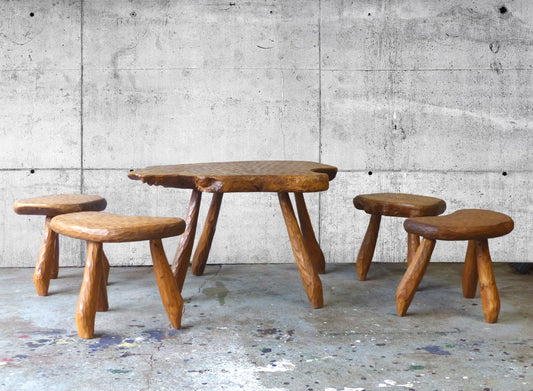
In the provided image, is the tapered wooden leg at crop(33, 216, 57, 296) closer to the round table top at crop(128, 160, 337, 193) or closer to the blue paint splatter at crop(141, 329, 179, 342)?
the round table top at crop(128, 160, 337, 193)

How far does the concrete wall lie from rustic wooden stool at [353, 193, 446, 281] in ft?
1.71

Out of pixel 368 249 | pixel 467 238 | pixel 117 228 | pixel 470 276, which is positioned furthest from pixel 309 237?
pixel 117 228

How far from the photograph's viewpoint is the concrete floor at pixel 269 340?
85.7 inches

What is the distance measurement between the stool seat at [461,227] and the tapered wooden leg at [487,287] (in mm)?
91

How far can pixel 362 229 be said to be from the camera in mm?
4273

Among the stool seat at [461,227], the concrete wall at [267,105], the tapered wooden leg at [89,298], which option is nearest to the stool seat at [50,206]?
the tapered wooden leg at [89,298]

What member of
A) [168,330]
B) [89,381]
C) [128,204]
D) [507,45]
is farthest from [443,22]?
[89,381]

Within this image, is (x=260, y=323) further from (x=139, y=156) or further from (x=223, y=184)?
(x=139, y=156)

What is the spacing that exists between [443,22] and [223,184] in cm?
230

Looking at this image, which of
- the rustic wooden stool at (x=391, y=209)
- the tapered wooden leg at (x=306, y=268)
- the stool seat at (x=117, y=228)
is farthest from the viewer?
the rustic wooden stool at (x=391, y=209)

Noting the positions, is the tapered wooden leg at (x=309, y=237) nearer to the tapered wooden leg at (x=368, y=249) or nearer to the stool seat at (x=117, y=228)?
the tapered wooden leg at (x=368, y=249)

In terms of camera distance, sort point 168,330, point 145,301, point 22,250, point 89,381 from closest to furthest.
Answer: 1. point 89,381
2. point 168,330
3. point 145,301
4. point 22,250

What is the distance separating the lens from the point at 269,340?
2611 millimetres

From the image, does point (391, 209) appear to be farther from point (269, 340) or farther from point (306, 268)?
point (269, 340)
